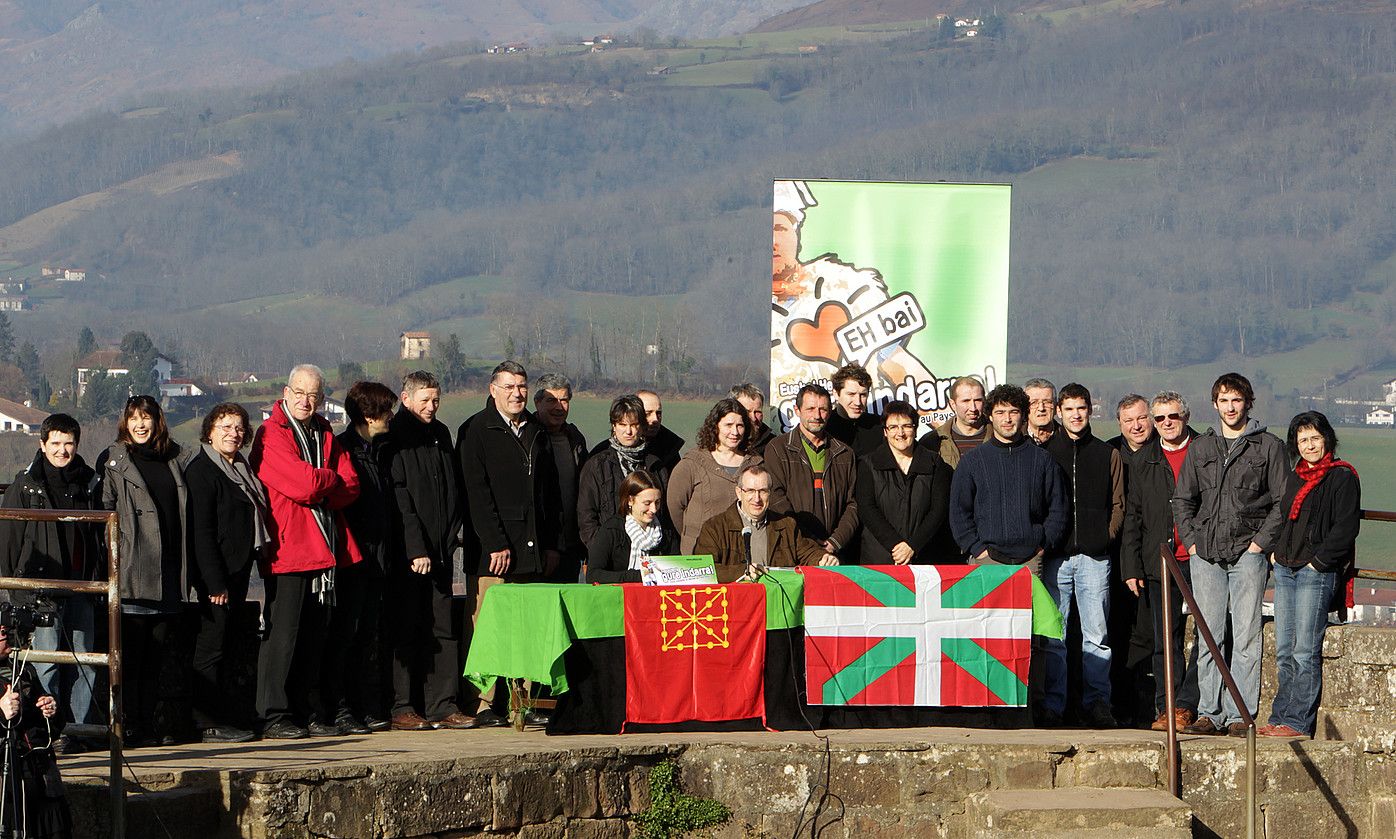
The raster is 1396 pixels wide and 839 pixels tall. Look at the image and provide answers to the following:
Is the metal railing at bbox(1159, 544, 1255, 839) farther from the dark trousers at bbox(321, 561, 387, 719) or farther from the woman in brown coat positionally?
the dark trousers at bbox(321, 561, 387, 719)

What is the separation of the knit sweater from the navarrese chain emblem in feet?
4.86

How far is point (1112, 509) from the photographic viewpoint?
9766 mm

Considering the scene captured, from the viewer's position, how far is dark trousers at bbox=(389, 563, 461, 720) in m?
9.26

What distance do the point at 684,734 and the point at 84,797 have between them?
3.01m

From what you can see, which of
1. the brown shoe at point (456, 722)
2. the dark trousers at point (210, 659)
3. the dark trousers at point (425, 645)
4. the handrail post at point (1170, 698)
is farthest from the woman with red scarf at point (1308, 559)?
the dark trousers at point (210, 659)

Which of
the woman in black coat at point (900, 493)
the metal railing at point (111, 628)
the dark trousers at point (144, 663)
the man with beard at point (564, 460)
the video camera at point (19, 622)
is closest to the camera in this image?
the video camera at point (19, 622)

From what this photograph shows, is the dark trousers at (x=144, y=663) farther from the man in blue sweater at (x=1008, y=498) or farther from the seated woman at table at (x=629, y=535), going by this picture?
the man in blue sweater at (x=1008, y=498)

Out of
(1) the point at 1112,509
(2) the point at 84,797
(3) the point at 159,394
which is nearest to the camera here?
(2) the point at 84,797

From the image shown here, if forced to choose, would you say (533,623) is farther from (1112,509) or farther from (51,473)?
(1112,509)

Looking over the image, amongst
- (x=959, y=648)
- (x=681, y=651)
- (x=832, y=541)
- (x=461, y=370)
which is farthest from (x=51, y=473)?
(x=461, y=370)

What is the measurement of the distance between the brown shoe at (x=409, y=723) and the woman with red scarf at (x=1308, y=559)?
4.49m

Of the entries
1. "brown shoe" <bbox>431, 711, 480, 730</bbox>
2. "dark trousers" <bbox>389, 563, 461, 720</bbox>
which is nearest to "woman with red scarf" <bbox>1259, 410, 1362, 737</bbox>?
"brown shoe" <bbox>431, 711, 480, 730</bbox>

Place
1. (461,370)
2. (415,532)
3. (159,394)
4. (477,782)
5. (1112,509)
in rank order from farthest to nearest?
(159,394) < (461,370) < (1112,509) < (415,532) < (477,782)

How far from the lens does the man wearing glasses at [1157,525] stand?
9.69m
